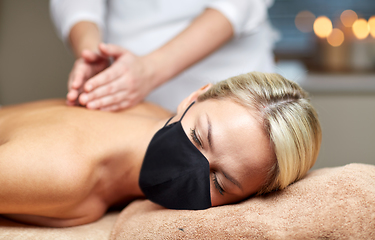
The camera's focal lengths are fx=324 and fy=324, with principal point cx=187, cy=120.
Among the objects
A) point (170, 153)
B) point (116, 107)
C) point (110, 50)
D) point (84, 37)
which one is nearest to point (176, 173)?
point (170, 153)

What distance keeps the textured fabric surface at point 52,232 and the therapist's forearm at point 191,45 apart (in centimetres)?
62

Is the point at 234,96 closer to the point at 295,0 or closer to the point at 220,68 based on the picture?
the point at 220,68

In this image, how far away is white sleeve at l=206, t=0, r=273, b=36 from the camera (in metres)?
1.47

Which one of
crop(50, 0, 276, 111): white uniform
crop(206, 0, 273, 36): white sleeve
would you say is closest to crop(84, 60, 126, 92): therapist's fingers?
crop(50, 0, 276, 111): white uniform

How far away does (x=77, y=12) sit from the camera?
5.08ft

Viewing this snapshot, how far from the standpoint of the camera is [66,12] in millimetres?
1574

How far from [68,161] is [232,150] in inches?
18.1

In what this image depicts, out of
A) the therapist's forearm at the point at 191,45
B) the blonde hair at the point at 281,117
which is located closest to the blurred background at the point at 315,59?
the therapist's forearm at the point at 191,45

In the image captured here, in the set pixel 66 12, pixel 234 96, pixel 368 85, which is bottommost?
pixel 368 85

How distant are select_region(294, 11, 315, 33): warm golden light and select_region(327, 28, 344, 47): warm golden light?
9.3 inches

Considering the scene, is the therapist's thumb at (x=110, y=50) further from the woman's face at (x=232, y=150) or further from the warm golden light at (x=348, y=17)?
the warm golden light at (x=348, y=17)

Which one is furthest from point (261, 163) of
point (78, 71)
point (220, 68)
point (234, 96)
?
point (220, 68)

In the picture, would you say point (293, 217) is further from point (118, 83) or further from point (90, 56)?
point (90, 56)

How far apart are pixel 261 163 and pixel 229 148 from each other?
0.32 ft
